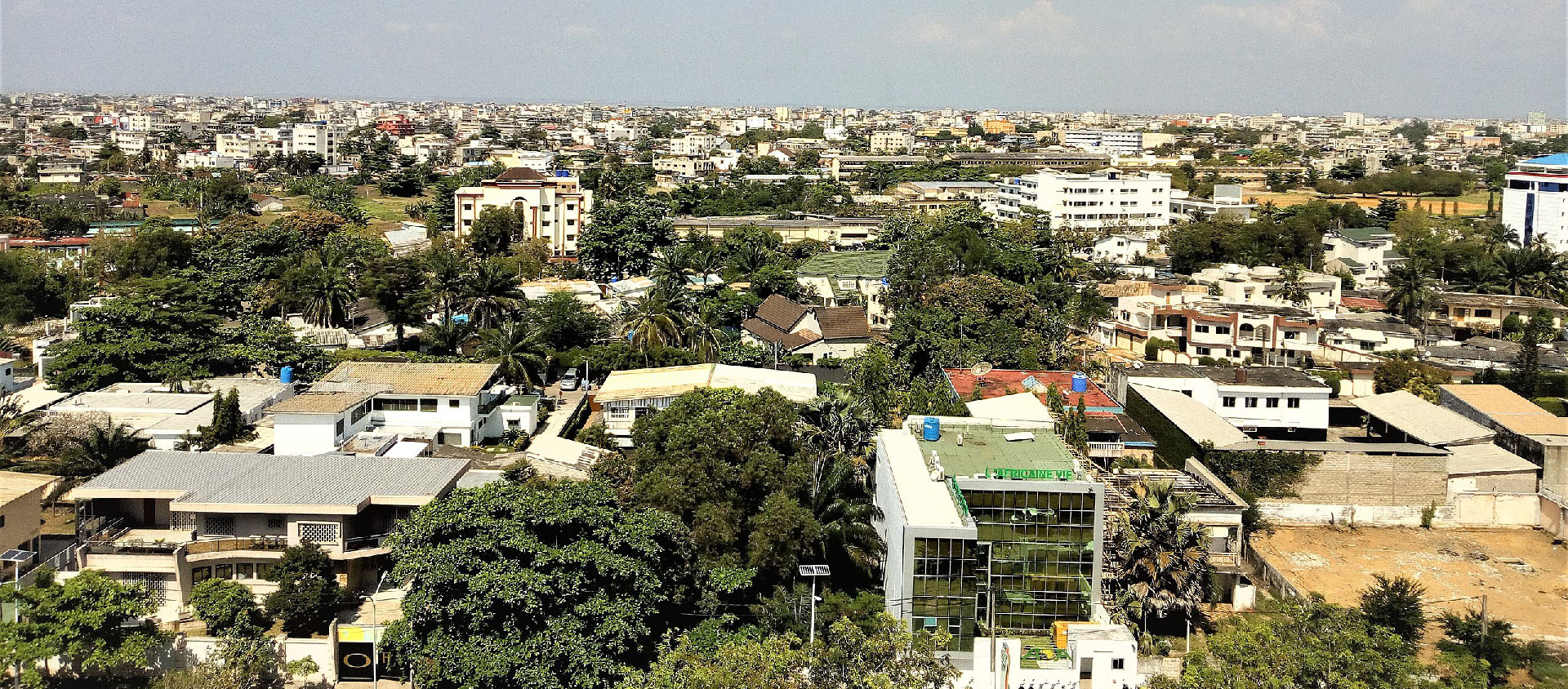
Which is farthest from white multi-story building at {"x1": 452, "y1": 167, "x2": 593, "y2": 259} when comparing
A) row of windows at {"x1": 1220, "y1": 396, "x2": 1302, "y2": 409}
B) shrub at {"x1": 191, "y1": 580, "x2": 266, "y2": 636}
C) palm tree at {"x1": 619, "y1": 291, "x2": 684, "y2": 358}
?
shrub at {"x1": 191, "y1": 580, "x2": 266, "y2": 636}

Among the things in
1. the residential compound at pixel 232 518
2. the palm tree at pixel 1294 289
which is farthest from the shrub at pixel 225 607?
the palm tree at pixel 1294 289

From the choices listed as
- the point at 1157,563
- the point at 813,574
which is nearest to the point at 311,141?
the point at 813,574

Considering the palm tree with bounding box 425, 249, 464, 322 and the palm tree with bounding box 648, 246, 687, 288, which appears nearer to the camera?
the palm tree with bounding box 425, 249, 464, 322

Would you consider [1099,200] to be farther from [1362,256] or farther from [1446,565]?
[1446,565]

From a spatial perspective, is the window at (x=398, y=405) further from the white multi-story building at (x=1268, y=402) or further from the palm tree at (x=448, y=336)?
the white multi-story building at (x=1268, y=402)

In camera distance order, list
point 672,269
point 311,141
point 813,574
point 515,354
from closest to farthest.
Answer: point 813,574
point 515,354
point 672,269
point 311,141

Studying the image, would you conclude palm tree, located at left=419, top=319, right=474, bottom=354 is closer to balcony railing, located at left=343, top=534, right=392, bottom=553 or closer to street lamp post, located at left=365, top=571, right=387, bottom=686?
balcony railing, located at left=343, top=534, right=392, bottom=553
